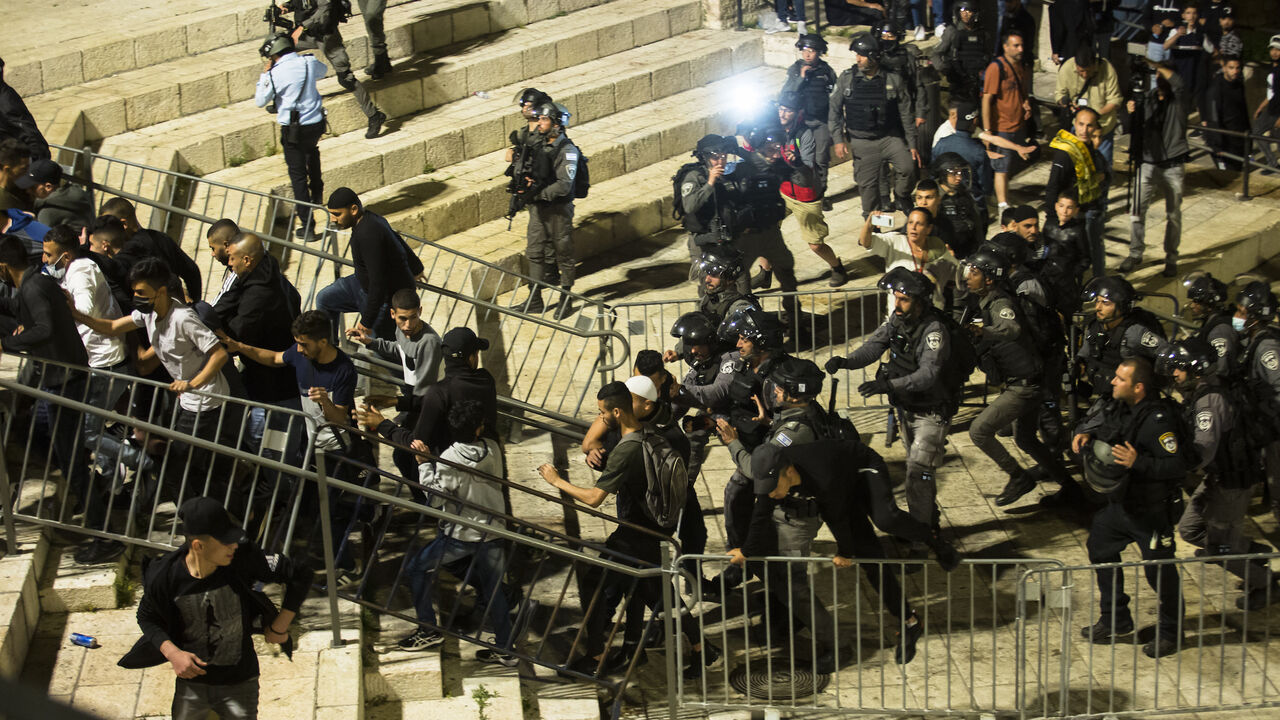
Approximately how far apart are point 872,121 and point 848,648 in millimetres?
5831

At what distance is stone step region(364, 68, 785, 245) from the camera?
43.2ft

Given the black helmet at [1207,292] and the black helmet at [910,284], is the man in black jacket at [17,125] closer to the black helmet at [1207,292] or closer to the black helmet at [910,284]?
the black helmet at [910,284]

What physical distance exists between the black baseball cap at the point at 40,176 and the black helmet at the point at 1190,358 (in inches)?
247

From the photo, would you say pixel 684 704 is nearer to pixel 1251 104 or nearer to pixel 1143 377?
pixel 1143 377

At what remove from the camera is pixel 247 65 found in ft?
45.9

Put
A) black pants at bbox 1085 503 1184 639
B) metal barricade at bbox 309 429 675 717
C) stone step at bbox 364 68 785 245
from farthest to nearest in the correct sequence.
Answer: stone step at bbox 364 68 785 245 < black pants at bbox 1085 503 1184 639 < metal barricade at bbox 309 429 675 717

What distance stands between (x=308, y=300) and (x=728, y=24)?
8476mm

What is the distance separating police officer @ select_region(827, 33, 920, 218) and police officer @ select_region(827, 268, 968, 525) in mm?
3840

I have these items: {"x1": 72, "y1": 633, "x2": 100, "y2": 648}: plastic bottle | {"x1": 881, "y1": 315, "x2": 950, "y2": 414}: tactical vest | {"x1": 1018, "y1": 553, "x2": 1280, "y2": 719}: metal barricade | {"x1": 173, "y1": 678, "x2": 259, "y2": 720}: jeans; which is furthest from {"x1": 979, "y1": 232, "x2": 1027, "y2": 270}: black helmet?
{"x1": 72, "y1": 633, "x2": 100, "y2": 648}: plastic bottle

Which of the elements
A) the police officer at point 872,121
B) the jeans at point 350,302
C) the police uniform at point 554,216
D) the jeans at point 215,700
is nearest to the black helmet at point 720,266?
the jeans at point 350,302

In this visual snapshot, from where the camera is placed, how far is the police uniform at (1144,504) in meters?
7.16

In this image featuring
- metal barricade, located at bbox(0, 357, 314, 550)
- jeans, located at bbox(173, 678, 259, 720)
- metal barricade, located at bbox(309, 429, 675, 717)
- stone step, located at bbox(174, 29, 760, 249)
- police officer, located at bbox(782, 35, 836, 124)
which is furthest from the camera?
stone step, located at bbox(174, 29, 760, 249)

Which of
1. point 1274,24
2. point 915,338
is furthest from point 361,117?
point 1274,24

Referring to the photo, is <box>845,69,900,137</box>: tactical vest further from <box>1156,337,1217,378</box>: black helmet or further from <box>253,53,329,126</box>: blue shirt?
<box>1156,337,1217,378</box>: black helmet
